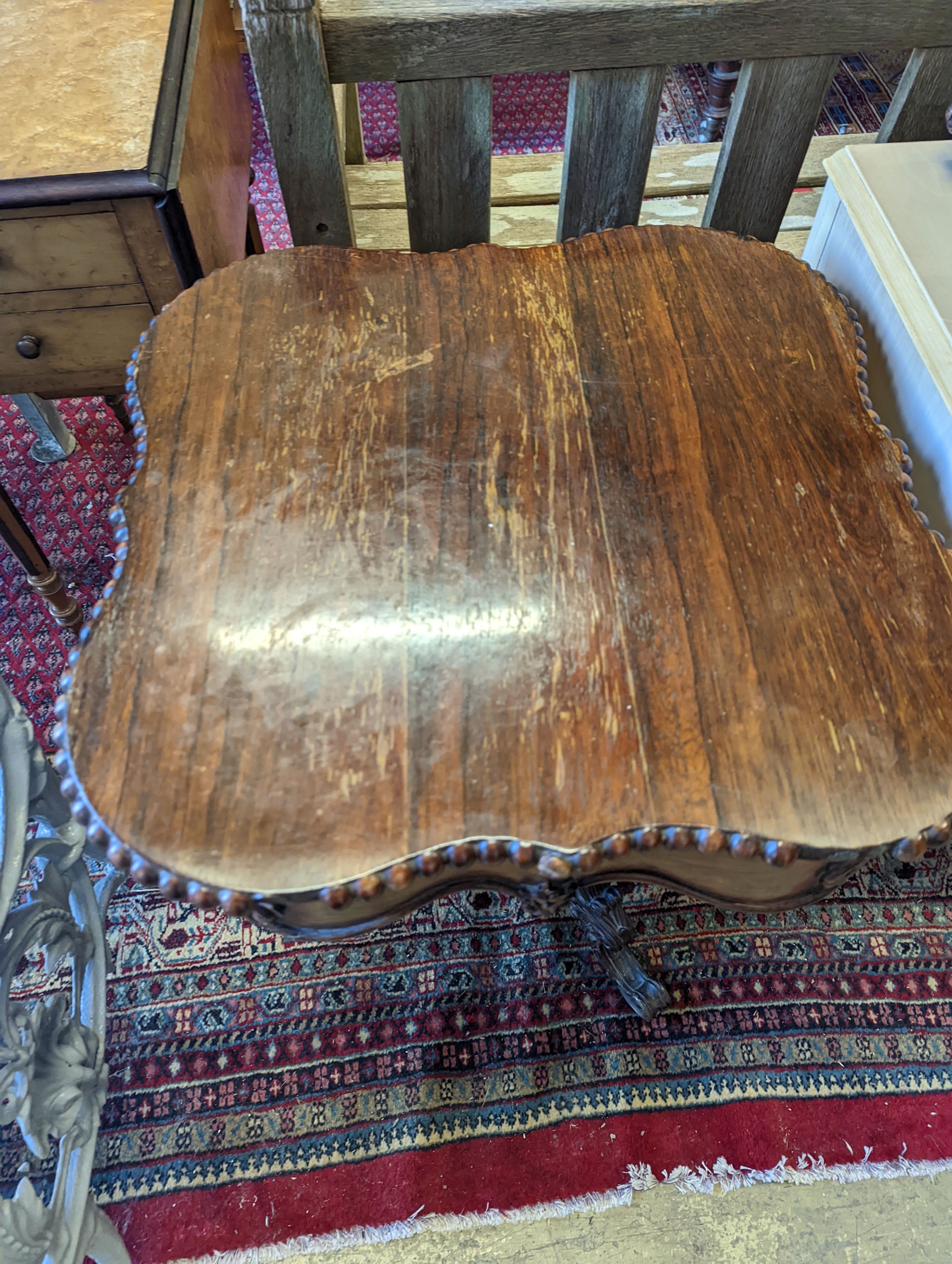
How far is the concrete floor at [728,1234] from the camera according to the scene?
91cm

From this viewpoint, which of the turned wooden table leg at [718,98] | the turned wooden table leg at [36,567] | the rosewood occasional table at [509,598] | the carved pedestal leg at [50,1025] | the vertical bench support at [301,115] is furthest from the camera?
the turned wooden table leg at [718,98]

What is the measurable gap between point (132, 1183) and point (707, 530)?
0.98 meters

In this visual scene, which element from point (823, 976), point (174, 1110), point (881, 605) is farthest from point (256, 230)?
point (823, 976)

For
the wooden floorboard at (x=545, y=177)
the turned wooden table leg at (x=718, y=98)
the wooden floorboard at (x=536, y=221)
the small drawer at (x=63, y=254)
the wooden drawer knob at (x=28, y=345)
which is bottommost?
the turned wooden table leg at (x=718, y=98)

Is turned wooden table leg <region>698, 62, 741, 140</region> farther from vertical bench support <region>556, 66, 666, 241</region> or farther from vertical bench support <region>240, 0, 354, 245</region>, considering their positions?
vertical bench support <region>240, 0, 354, 245</region>

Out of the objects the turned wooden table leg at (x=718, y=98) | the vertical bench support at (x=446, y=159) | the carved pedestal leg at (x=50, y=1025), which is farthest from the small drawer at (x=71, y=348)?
the turned wooden table leg at (x=718, y=98)

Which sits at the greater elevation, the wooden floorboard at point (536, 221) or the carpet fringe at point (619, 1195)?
the wooden floorboard at point (536, 221)

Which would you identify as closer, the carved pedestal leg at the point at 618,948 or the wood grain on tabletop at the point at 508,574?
the wood grain on tabletop at the point at 508,574

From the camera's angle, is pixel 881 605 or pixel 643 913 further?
pixel 643 913

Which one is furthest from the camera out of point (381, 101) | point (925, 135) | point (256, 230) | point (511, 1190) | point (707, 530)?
point (381, 101)

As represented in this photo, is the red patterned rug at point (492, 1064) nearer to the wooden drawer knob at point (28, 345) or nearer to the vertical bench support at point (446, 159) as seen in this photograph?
the wooden drawer knob at point (28, 345)

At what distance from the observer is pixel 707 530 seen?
679 mm

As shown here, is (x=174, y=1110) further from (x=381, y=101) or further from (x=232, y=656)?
(x=381, y=101)

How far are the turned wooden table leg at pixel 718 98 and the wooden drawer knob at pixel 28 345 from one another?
5.48 feet
